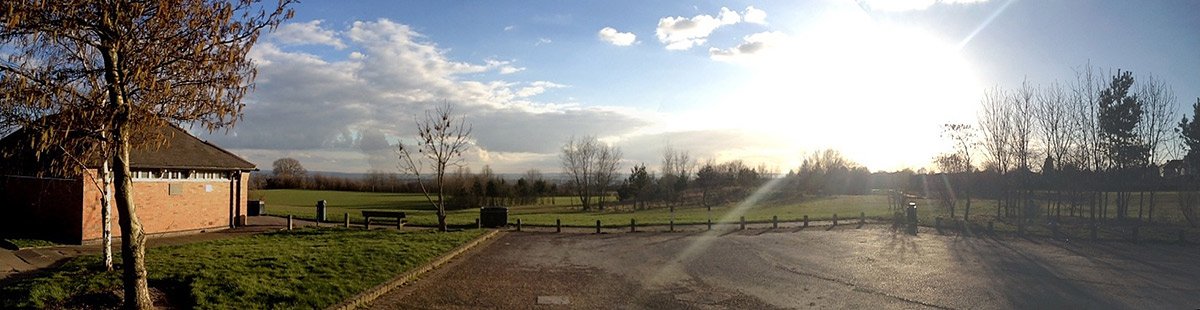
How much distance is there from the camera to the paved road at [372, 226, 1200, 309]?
10938 millimetres

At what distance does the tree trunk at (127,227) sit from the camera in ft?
26.5

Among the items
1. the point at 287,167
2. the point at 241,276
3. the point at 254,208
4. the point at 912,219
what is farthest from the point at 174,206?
the point at 287,167

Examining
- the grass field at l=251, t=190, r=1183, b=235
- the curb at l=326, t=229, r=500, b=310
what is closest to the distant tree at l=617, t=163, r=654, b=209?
the grass field at l=251, t=190, r=1183, b=235

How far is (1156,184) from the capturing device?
106 feet

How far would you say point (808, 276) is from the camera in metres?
13.7

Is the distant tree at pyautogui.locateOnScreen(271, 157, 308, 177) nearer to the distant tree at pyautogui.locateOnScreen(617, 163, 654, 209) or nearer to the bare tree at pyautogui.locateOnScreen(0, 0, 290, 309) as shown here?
the distant tree at pyautogui.locateOnScreen(617, 163, 654, 209)

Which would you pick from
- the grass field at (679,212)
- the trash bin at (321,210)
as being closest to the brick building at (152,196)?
the trash bin at (321,210)

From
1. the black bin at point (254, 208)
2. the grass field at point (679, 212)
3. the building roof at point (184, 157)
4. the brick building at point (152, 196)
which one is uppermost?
the building roof at point (184, 157)

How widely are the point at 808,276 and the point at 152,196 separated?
718 inches

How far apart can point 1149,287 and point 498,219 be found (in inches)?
777

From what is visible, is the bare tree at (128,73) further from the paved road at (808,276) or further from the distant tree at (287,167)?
the distant tree at (287,167)

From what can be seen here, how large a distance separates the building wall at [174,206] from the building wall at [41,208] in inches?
13.0

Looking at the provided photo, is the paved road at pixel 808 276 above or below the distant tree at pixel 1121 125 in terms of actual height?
below

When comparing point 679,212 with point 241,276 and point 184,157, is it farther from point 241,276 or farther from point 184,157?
point 241,276
